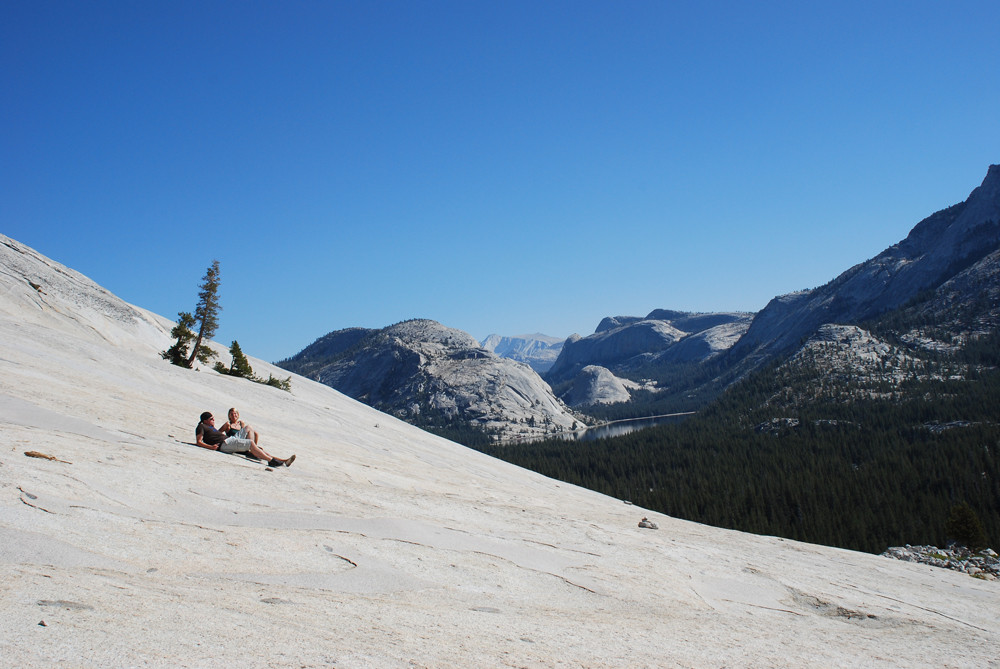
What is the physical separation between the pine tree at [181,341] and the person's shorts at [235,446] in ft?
69.9

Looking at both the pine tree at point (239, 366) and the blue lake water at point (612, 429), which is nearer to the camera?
the pine tree at point (239, 366)

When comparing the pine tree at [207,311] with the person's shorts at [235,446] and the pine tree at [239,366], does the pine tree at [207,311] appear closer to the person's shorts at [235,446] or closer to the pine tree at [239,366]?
the pine tree at [239,366]

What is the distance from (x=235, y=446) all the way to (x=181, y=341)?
76.8ft

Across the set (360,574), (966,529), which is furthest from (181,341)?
(966,529)

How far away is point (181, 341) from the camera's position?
3381cm

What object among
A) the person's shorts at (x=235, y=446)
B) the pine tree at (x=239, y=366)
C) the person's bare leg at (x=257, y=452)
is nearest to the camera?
the person's bare leg at (x=257, y=452)

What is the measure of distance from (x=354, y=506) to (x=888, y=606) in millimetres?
11214

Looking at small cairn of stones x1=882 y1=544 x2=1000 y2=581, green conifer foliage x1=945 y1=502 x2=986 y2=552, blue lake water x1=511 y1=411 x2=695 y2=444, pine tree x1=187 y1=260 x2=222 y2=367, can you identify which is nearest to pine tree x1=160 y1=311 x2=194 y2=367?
pine tree x1=187 y1=260 x2=222 y2=367

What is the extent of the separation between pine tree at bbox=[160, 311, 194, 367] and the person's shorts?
2129 cm

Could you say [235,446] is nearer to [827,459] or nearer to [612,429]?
[827,459]

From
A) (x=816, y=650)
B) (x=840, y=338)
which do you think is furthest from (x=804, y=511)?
(x=840, y=338)

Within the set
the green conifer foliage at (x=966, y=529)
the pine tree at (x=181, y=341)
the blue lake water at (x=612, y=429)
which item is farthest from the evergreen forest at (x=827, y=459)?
the pine tree at (x=181, y=341)

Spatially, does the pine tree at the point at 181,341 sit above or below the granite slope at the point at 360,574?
above

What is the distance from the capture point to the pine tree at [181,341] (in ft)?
108
